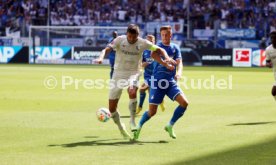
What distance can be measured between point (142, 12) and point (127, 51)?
41090 millimetres

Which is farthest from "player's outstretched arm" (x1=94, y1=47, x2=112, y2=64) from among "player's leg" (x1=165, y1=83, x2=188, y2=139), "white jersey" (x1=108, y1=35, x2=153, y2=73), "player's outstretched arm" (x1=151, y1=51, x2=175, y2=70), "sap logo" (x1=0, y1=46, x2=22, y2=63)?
"sap logo" (x1=0, y1=46, x2=22, y2=63)

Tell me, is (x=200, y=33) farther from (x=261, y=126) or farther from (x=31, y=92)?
(x=261, y=126)

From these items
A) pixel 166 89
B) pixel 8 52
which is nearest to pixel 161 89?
pixel 166 89

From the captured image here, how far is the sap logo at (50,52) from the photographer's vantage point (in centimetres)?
5169

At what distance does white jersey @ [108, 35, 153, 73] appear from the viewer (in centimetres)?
1353

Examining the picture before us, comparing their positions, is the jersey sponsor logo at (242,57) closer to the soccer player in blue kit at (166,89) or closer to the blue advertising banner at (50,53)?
the blue advertising banner at (50,53)

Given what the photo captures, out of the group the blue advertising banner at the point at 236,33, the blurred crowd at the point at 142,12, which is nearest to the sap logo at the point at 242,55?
the blue advertising banner at the point at 236,33

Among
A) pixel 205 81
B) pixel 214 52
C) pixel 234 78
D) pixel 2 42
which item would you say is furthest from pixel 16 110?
pixel 2 42

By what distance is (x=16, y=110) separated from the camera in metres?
19.6

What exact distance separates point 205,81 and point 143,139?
63.0ft

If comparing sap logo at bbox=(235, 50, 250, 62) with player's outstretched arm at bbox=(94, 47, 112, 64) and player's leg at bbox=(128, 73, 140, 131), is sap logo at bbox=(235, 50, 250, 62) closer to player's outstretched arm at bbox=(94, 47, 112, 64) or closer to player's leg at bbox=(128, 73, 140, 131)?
player's leg at bbox=(128, 73, 140, 131)

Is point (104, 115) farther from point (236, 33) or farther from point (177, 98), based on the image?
point (236, 33)

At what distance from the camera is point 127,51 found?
13570 millimetres

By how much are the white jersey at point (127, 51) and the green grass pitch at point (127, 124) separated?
1427 millimetres
